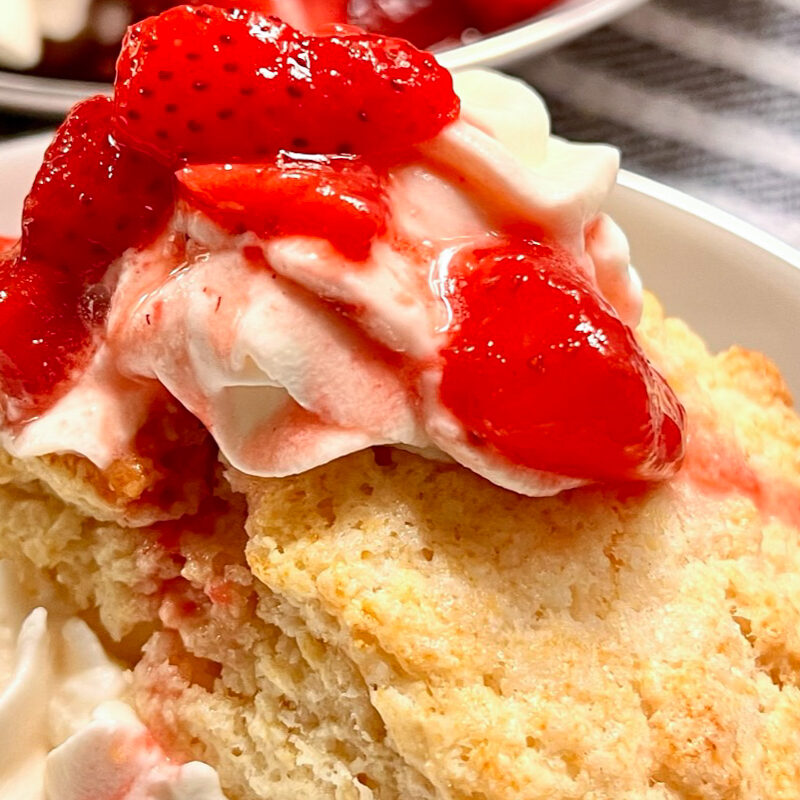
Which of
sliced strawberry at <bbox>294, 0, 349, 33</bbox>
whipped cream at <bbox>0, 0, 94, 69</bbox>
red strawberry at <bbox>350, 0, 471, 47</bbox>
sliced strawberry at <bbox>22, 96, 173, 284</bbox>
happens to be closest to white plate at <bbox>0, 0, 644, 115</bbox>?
whipped cream at <bbox>0, 0, 94, 69</bbox>

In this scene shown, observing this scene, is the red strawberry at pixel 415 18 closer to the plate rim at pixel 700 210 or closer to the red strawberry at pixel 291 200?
the plate rim at pixel 700 210

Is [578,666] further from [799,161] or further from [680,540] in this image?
[799,161]

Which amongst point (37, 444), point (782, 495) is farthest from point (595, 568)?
point (37, 444)

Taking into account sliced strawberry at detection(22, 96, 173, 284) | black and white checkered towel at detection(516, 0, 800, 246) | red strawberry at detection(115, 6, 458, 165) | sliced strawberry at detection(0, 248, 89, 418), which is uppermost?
red strawberry at detection(115, 6, 458, 165)

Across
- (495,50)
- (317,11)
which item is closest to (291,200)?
(495,50)

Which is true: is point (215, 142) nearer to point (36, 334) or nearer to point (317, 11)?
point (36, 334)

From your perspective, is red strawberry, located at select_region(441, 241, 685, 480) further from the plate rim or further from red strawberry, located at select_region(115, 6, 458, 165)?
the plate rim

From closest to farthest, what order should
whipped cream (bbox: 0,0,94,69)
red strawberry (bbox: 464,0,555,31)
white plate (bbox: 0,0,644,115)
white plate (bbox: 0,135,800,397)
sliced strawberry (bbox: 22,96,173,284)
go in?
1. sliced strawberry (bbox: 22,96,173,284)
2. white plate (bbox: 0,135,800,397)
3. white plate (bbox: 0,0,644,115)
4. whipped cream (bbox: 0,0,94,69)
5. red strawberry (bbox: 464,0,555,31)
